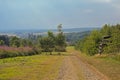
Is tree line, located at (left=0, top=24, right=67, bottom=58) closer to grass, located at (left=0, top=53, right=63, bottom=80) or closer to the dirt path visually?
grass, located at (left=0, top=53, right=63, bottom=80)

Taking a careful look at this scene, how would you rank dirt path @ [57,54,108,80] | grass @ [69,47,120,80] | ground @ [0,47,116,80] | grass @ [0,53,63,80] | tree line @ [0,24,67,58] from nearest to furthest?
dirt path @ [57,54,108,80]
ground @ [0,47,116,80]
grass @ [0,53,63,80]
grass @ [69,47,120,80]
tree line @ [0,24,67,58]

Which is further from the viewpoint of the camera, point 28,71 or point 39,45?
point 39,45

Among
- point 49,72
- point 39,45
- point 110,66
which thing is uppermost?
point 49,72

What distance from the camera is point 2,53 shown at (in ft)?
156

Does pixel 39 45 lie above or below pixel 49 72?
below

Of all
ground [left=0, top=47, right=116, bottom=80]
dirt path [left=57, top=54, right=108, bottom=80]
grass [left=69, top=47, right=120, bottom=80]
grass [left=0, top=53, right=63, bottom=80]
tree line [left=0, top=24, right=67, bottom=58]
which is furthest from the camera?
tree line [left=0, top=24, right=67, bottom=58]

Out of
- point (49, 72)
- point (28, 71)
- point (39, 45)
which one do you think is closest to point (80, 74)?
point (49, 72)

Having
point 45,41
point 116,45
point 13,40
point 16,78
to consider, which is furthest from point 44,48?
point 16,78

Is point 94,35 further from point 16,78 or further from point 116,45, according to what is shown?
point 16,78

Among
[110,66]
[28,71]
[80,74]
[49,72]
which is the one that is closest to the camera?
[80,74]

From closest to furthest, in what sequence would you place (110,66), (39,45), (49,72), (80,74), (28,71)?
(80,74)
(49,72)
(28,71)
(110,66)
(39,45)

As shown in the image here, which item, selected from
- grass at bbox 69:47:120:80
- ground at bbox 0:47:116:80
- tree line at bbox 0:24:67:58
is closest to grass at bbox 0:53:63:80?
ground at bbox 0:47:116:80

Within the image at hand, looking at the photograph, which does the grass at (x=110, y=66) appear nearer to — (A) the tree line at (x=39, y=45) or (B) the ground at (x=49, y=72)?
(B) the ground at (x=49, y=72)

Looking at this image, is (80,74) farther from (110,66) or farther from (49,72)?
(110,66)
